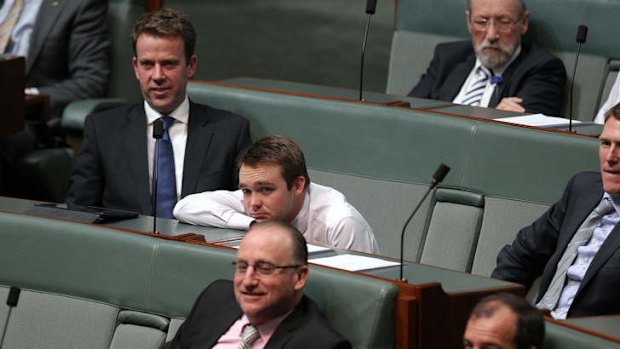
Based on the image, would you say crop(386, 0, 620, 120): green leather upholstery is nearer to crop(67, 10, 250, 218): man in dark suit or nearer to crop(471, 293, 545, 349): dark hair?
crop(67, 10, 250, 218): man in dark suit

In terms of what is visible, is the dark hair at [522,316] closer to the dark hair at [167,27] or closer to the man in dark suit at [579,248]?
the man in dark suit at [579,248]

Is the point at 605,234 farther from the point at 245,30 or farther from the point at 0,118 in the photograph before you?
the point at 245,30

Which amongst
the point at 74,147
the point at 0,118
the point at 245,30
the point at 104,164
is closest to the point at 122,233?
the point at 104,164

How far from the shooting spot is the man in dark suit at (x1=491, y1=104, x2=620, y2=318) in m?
1.97

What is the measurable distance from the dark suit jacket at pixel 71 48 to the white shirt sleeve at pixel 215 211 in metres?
1.31

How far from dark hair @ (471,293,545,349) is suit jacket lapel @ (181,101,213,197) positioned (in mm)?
970

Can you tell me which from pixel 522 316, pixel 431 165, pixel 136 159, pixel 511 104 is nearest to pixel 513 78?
pixel 511 104

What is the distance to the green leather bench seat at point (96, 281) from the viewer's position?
1.89 meters

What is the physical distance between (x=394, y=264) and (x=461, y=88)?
4.09 feet

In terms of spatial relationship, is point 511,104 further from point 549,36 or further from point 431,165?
point 431,165

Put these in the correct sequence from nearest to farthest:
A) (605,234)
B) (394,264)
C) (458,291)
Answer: (458,291) → (394,264) → (605,234)

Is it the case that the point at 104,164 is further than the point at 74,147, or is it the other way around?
the point at 74,147

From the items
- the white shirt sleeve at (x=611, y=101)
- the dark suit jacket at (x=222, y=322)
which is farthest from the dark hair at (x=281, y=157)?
the white shirt sleeve at (x=611, y=101)

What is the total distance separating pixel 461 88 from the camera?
303 cm
